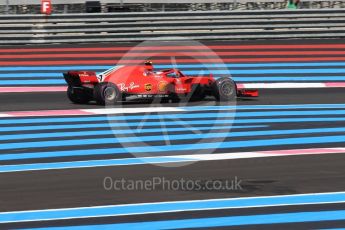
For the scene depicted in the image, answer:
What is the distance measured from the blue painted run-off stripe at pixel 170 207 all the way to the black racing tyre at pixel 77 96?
8.13 meters

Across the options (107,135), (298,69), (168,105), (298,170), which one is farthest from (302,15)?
(298,170)

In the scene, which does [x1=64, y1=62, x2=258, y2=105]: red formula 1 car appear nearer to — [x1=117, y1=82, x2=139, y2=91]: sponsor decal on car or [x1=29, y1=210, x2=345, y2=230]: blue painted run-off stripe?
[x1=117, y1=82, x2=139, y2=91]: sponsor decal on car

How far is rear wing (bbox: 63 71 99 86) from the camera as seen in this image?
16.1m

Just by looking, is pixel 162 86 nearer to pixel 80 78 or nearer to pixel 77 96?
A: pixel 80 78

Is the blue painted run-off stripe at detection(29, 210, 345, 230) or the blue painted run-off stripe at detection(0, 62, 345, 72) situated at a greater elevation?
the blue painted run-off stripe at detection(29, 210, 345, 230)

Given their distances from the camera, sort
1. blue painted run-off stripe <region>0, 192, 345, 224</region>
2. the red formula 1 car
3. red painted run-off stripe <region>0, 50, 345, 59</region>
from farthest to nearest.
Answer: red painted run-off stripe <region>0, 50, 345, 59</region> < the red formula 1 car < blue painted run-off stripe <region>0, 192, 345, 224</region>

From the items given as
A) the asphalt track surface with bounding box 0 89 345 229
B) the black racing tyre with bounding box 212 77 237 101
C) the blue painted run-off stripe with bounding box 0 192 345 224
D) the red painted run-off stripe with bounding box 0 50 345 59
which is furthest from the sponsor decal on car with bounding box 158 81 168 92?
the blue painted run-off stripe with bounding box 0 192 345 224

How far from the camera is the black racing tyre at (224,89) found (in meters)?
16.4

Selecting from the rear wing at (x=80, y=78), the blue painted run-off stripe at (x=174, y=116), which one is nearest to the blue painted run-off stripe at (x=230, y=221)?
the blue painted run-off stripe at (x=174, y=116)

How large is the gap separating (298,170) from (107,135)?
4.06 metres

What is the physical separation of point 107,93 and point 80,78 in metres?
0.66

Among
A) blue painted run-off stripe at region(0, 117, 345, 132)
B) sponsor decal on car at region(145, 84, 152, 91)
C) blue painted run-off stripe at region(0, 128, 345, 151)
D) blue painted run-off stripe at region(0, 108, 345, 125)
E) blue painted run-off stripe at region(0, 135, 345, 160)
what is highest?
sponsor decal on car at region(145, 84, 152, 91)

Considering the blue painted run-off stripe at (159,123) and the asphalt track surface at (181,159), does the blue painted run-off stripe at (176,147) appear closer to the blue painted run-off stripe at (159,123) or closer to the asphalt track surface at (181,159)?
the asphalt track surface at (181,159)

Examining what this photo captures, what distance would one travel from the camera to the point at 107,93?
52.6ft
